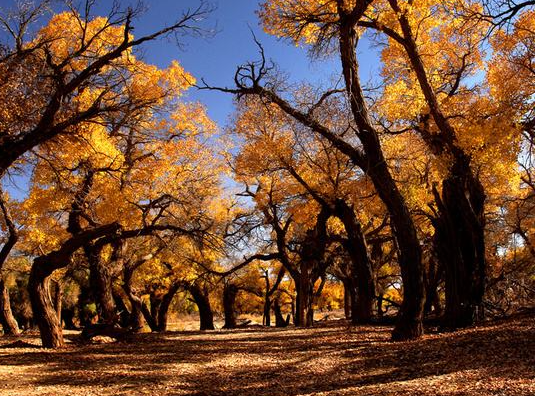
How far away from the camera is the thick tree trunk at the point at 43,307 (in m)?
10.5

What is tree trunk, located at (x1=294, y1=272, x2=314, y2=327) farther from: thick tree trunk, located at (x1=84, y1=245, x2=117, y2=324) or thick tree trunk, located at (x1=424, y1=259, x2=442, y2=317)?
thick tree trunk, located at (x1=84, y1=245, x2=117, y2=324)

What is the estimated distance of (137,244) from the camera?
56.6ft

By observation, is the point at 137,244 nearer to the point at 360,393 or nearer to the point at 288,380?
the point at 288,380

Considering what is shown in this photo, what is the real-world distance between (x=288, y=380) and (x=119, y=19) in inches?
239

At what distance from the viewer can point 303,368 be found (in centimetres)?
737

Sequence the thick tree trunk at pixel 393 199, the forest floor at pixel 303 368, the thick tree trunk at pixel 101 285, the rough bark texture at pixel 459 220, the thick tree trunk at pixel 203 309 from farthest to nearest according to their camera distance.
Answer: the thick tree trunk at pixel 203 309 → the thick tree trunk at pixel 101 285 → the rough bark texture at pixel 459 220 → the thick tree trunk at pixel 393 199 → the forest floor at pixel 303 368

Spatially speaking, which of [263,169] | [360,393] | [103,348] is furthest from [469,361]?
[263,169]

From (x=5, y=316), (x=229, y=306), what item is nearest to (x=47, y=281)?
(x=5, y=316)

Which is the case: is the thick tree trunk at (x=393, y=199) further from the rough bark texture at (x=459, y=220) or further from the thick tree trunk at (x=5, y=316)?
the thick tree trunk at (x=5, y=316)

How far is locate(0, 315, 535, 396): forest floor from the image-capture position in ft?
17.1

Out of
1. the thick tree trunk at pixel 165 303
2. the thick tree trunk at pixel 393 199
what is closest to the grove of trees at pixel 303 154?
the thick tree trunk at pixel 393 199

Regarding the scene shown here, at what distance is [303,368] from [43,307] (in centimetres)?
664

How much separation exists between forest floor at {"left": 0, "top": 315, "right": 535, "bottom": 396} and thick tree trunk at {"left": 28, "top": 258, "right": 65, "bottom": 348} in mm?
489

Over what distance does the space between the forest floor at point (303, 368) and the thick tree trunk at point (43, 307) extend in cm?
49
